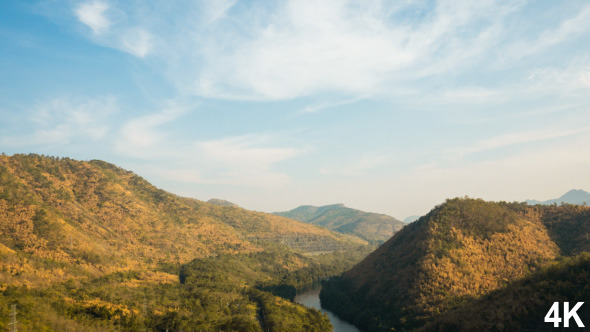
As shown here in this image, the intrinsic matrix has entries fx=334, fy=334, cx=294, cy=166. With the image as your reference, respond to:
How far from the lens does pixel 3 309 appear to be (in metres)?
93.1

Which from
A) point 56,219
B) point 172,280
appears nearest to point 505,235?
point 172,280

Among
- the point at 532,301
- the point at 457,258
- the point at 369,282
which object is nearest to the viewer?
the point at 532,301

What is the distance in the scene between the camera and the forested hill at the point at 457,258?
130 meters

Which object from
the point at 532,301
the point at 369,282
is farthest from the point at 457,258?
the point at 532,301

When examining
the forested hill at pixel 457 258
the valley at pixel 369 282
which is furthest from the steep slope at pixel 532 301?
the forested hill at pixel 457 258

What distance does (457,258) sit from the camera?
14300 cm

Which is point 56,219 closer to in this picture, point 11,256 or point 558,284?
point 11,256

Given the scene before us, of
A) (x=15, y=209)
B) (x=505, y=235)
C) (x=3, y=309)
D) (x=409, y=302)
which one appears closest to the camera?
(x=3, y=309)

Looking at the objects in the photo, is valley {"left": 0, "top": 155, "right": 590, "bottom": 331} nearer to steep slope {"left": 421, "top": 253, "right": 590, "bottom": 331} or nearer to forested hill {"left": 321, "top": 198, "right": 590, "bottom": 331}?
steep slope {"left": 421, "top": 253, "right": 590, "bottom": 331}

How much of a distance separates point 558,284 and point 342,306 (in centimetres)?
11188

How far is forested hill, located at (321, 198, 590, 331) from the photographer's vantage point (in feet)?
427

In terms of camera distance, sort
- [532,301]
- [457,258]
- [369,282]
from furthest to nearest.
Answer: [369,282] → [457,258] → [532,301]

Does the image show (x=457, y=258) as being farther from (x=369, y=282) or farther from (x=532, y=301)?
(x=532, y=301)

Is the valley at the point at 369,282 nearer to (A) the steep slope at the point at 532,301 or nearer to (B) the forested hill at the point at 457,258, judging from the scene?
(A) the steep slope at the point at 532,301
